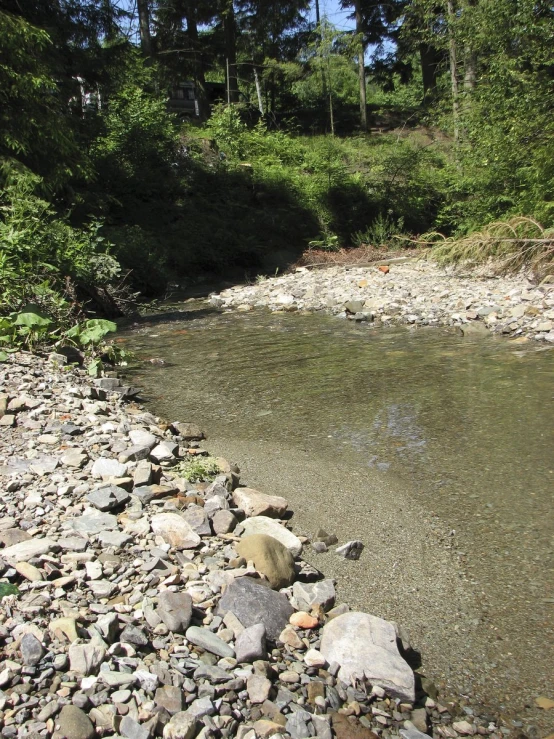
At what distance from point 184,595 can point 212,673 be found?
0.45 m

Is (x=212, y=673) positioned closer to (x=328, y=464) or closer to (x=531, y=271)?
(x=328, y=464)

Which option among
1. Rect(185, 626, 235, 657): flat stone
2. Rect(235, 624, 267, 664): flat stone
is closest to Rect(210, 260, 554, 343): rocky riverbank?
Rect(235, 624, 267, 664): flat stone

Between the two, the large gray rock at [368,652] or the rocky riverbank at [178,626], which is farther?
the large gray rock at [368,652]

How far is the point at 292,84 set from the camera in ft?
106

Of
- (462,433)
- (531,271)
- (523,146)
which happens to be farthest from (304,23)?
(462,433)

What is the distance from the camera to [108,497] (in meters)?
3.66

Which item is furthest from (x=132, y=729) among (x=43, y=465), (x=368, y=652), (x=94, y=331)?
(x=94, y=331)

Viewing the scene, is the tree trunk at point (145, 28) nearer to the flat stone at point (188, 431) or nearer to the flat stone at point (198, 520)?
the flat stone at point (188, 431)

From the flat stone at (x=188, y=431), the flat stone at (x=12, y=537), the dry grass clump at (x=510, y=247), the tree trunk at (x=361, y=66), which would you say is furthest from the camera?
the tree trunk at (x=361, y=66)

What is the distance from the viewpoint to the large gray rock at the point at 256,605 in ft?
8.95

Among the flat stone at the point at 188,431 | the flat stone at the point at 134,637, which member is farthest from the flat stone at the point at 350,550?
the flat stone at the point at 188,431

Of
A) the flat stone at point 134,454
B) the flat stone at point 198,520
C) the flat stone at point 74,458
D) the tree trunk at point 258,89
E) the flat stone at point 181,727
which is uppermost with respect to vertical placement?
the tree trunk at point 258,89

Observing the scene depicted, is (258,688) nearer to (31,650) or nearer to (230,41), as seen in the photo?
(31,650)

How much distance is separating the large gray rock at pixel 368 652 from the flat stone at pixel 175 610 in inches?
22.4
